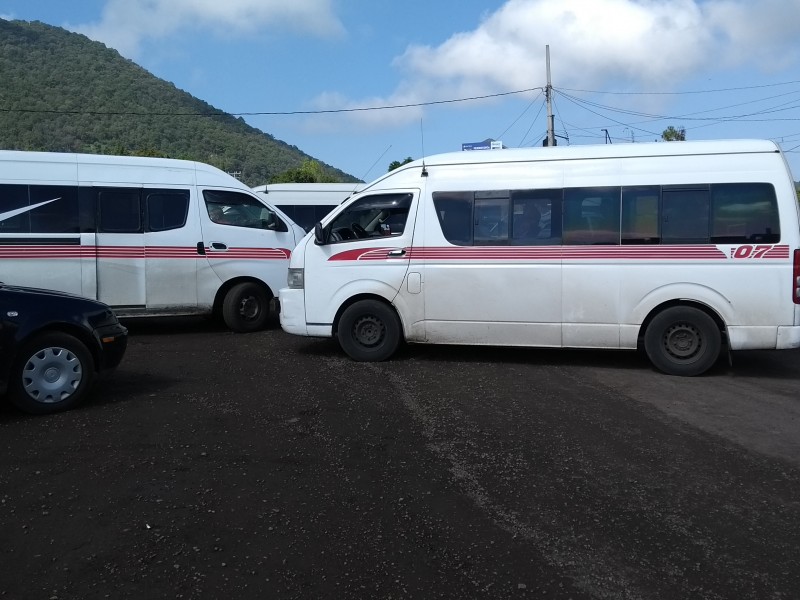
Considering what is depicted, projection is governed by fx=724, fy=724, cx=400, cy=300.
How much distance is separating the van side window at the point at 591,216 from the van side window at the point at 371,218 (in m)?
1.95

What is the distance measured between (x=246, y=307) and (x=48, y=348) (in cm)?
519

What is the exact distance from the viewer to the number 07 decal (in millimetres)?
7973

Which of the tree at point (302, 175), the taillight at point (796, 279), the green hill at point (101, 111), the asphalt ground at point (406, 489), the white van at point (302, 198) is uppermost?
the green hill at point (101, 111)

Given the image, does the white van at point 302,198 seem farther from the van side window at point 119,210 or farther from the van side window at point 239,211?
A: the van side window at point 119,210

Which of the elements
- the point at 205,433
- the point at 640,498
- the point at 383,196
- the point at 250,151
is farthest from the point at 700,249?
the point at 250,151

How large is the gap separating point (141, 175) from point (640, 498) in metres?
8.97

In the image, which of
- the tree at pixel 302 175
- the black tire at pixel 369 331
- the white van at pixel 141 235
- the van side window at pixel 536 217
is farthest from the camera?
the tree at pixel 302 175

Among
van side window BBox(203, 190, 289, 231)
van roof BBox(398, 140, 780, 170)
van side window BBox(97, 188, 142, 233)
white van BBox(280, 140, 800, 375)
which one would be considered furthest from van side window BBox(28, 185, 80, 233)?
van roof BBox(398, 140, 780, 170)

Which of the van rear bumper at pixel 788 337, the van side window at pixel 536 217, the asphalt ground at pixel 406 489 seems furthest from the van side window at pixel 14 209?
the van rear bumper at pixel 788 337

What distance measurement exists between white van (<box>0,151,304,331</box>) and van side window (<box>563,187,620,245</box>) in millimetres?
5112

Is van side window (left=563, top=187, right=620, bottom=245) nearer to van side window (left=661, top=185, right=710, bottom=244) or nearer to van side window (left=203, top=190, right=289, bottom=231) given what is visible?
van side window (left=661, top=185, right=710, bottom=244)

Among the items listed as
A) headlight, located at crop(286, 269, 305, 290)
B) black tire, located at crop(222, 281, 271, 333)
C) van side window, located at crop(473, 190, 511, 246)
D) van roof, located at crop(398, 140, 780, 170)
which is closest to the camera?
van roof, located at crop(398, 140, 780, 170)

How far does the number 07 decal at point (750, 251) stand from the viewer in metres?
7.97

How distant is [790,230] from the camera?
7.91m
